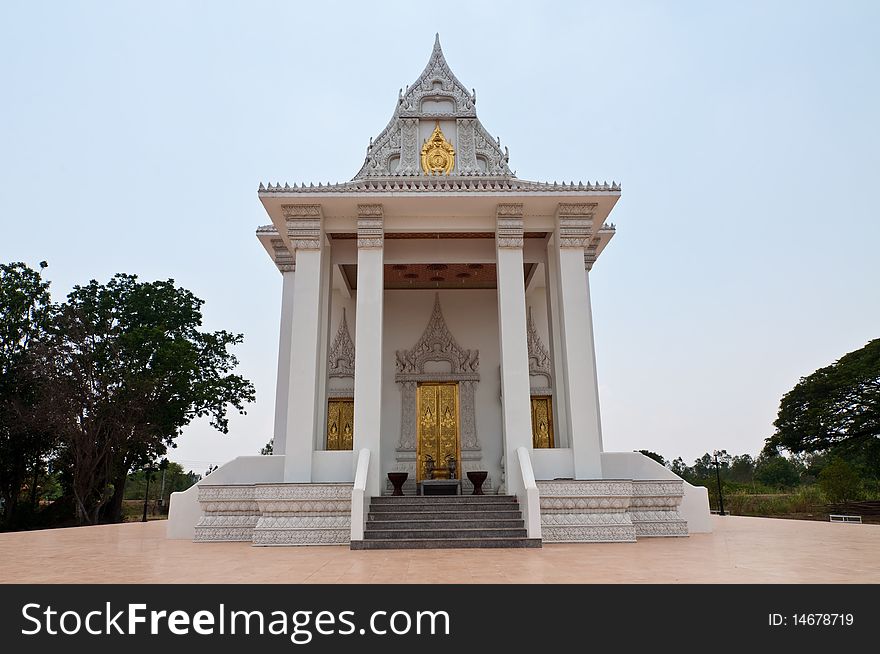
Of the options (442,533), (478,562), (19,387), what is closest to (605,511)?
(442,533)

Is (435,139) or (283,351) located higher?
(435,139)

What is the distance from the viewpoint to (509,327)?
9289mm

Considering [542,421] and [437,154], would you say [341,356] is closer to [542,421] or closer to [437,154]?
[542,421]

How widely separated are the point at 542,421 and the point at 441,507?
15.1 feet

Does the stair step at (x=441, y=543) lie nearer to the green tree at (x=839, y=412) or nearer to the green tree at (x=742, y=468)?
the green tree at (x=839, y=412)

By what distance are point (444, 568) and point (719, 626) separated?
281cm

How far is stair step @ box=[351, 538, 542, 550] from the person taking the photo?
23.2 feet

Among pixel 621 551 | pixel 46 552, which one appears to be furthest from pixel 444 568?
pixel 46 552

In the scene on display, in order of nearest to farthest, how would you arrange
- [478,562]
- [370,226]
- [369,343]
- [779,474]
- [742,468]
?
[478,562]
[369,343]
[370,226]
[779,474]
[742,468]

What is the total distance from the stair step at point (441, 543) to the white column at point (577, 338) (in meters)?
2.00

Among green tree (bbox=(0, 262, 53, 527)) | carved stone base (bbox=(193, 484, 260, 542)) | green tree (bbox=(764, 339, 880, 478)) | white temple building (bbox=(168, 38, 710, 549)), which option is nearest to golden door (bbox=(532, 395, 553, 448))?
white temple building (bbox=(168, 38, 710, 549))

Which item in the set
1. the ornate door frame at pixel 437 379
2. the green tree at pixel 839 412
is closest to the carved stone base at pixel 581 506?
the ornate door frame at pixel 437 379

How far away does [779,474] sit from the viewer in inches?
1307

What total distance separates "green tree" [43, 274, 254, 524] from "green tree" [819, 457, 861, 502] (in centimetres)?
1740
